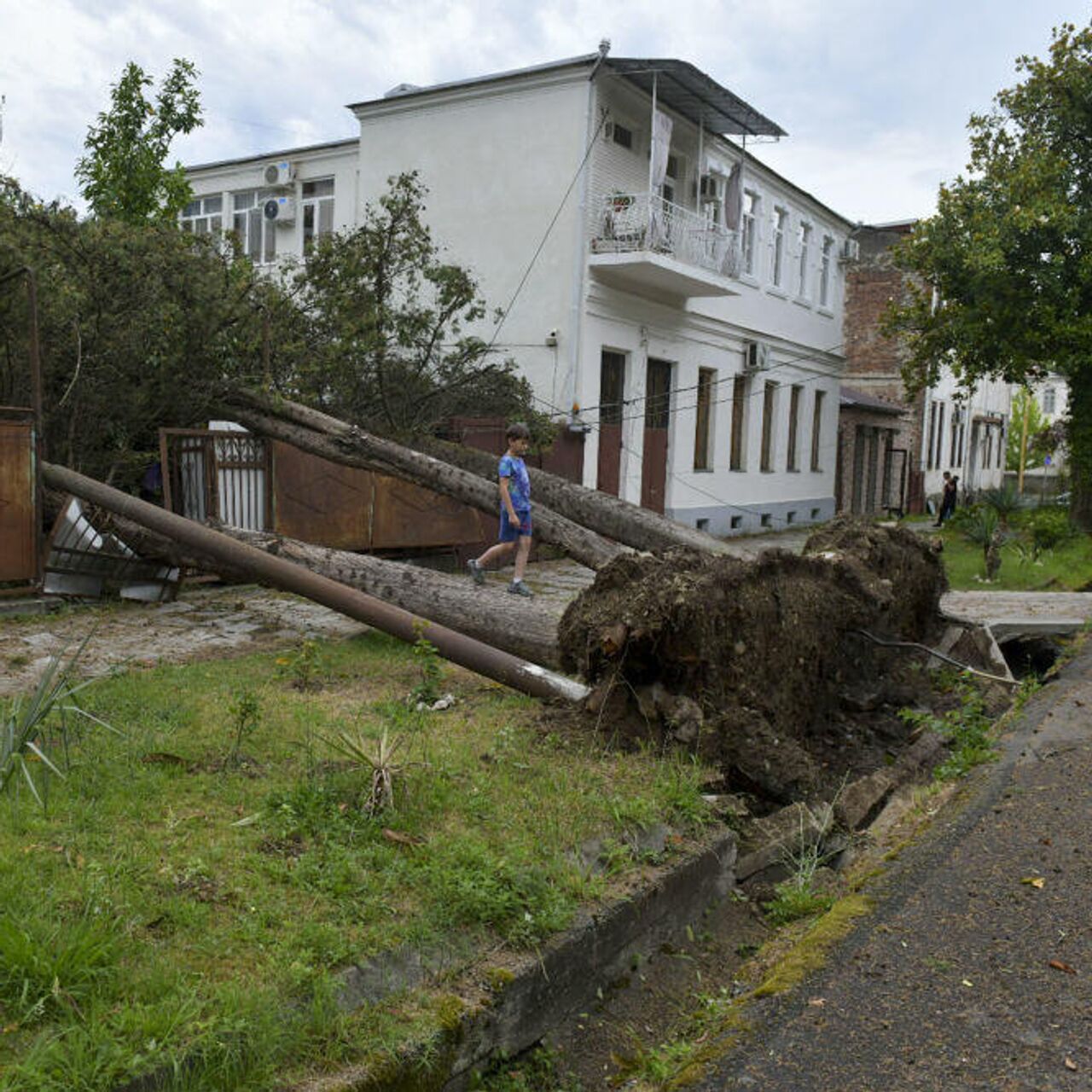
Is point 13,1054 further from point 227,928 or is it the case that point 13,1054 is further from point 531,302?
point 531,302

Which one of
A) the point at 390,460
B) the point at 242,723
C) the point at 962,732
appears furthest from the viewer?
the point at 390,460

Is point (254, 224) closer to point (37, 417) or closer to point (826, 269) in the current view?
point (826, 269)

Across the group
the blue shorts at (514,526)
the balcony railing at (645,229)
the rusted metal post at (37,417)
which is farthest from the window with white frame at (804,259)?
the rusted metal post at (37,417)

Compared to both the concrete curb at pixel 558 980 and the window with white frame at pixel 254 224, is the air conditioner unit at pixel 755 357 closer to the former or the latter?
the window with white frame at pixel 254 224

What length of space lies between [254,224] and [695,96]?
1054cm

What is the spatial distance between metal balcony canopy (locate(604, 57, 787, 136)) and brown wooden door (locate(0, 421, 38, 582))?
1159 cm

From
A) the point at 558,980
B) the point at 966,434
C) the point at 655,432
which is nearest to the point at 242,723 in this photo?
the point at 558,980

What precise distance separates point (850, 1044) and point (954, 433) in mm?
39924

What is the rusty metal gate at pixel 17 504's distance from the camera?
28.7 ft

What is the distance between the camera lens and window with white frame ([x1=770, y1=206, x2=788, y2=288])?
80.2ft

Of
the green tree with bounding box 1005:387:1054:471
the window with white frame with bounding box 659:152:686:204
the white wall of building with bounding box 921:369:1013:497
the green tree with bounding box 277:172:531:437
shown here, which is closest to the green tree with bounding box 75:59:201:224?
the green tree with bounding box 277:172:531:437

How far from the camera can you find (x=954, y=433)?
40000 mm

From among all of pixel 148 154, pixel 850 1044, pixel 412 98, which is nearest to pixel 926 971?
pixel 850 1044

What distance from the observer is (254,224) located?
24000 mm
